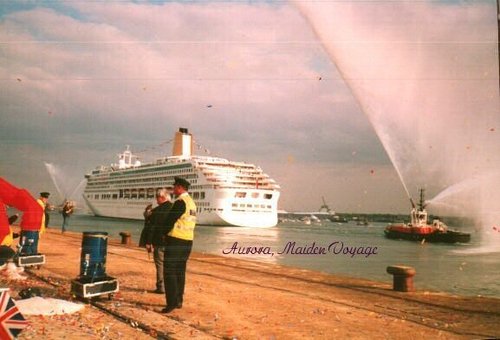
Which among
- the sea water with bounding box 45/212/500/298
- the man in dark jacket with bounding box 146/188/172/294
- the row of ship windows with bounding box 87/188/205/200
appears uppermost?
the row of ship windows with bounding box 87/188/205/200

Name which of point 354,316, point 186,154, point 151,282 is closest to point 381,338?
point 354,316

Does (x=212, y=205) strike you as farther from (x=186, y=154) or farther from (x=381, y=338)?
(x=381, y=338)

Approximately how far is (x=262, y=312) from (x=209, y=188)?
53862mm

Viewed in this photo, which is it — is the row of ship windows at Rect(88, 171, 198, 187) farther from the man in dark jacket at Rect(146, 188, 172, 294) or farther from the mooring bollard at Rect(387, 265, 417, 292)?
the man in dark jacket at Rect(146, 188, 172, 294)

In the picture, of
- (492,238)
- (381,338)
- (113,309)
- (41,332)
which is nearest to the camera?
(41,332)

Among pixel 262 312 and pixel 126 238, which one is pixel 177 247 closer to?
pixel 262 312

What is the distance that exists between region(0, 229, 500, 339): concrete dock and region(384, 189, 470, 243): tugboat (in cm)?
5191

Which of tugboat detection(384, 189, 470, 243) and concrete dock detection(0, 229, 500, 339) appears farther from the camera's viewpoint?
tugboat detection(384, 189, 470, 243)

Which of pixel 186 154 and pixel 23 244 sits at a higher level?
pixel 186 154

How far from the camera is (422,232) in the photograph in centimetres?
5466

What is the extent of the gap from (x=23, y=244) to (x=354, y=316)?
233 inches

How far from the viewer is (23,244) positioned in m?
7.16

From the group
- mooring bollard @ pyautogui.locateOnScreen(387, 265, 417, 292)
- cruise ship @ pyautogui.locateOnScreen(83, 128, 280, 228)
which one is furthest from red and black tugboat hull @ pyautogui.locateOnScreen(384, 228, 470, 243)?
mooring bollard @ pyautogui.locateOnScreen(387, 265, 417, 292)

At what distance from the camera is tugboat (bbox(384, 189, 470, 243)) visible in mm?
54750
